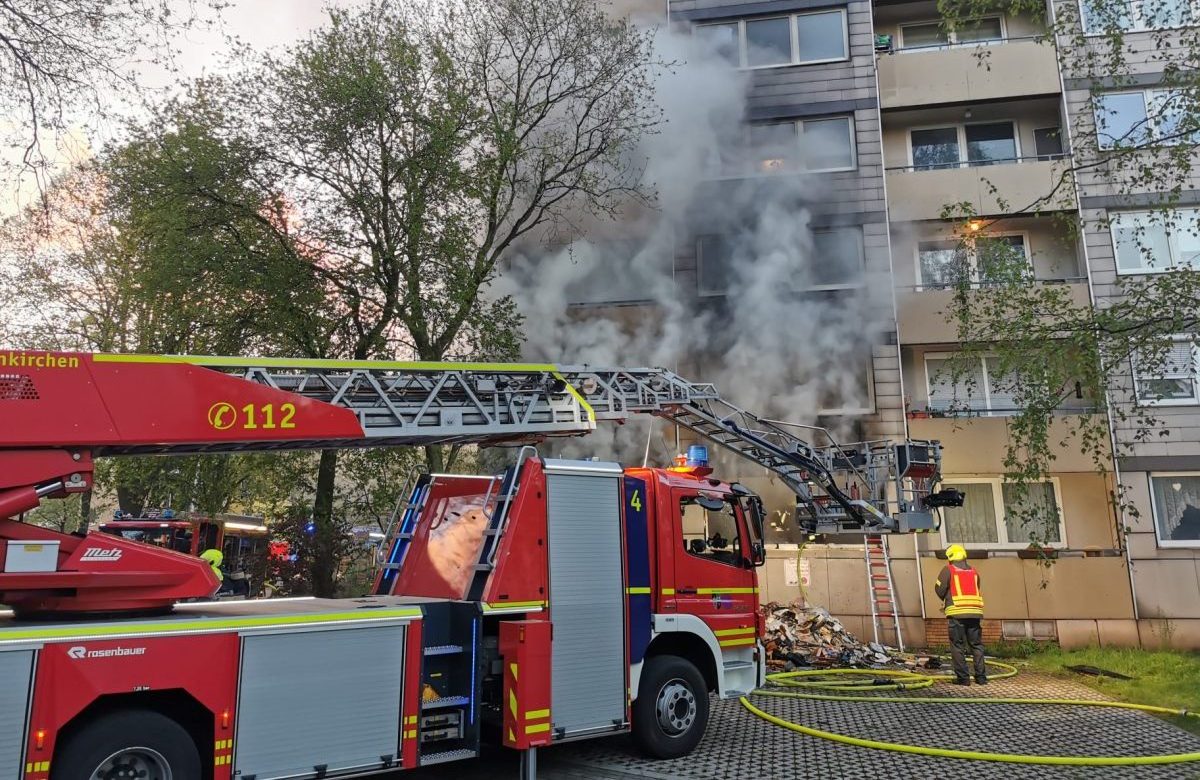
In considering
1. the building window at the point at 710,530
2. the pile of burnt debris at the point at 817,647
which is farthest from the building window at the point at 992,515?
the building window at the point at 710,530

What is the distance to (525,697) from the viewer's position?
232 inches

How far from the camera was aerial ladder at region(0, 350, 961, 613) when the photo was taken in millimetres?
4711

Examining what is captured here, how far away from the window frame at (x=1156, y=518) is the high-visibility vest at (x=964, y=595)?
588 cm

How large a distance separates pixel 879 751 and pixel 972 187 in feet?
40.2

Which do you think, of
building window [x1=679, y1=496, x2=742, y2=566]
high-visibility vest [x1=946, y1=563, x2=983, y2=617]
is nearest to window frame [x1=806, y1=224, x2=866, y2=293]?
high-visibility vest [x1=946, y1=563, x2=983, y2=617]

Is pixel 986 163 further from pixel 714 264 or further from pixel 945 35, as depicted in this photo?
pixel 714 264

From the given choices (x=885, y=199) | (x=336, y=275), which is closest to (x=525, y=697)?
(x=336, y=275)

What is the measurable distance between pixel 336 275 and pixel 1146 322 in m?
11.4

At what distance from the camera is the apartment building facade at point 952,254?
13742 mm

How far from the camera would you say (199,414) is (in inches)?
203

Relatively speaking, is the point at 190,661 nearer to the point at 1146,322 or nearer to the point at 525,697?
the point at 525,697

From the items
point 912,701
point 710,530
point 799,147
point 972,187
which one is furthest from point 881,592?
point 799,147

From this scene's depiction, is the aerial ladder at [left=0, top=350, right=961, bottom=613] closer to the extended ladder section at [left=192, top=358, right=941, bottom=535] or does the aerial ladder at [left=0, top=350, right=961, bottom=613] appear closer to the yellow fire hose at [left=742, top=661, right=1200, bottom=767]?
the extended ladder section at [left=192, top=358, right=941, bottom=535]

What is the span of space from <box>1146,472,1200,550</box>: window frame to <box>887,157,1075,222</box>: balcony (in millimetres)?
5451
